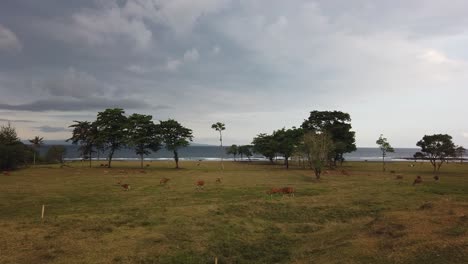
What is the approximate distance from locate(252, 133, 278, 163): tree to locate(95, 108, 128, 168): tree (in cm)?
3948

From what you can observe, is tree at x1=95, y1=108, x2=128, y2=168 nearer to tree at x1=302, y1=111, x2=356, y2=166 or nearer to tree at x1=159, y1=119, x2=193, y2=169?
tree at x1=159, y1=119, x2=193, y2=169

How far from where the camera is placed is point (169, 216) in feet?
82.9

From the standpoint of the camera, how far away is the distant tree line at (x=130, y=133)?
81188 mm

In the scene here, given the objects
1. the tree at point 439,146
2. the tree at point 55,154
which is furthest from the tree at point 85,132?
the tree at point 439,146

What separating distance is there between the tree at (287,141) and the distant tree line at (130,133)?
80.2ft

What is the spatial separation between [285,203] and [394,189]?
16.5 meters

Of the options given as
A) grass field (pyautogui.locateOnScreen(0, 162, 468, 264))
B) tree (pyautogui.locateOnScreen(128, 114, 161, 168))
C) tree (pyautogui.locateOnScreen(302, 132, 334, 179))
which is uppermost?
tree (pyautogui.locateOnScreen(128, 114, 161, 168))

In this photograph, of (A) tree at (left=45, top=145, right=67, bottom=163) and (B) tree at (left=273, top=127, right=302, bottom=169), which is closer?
(B) tree at (left=273, top=127, right=302, bottom=169)

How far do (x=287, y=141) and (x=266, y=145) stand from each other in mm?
12738

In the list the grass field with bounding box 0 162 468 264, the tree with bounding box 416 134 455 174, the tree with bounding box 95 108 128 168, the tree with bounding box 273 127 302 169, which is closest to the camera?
the grass field with bounding box 0 162 468 264

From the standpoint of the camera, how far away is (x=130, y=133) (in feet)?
269

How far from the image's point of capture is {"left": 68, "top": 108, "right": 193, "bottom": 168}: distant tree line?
81188 millimetres

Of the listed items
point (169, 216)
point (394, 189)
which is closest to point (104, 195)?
point (169, 216)

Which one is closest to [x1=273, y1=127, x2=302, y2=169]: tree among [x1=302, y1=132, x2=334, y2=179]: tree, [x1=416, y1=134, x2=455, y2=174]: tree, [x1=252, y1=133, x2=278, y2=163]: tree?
[x1=252, y1=133, x2=278, y2=163]: tree
